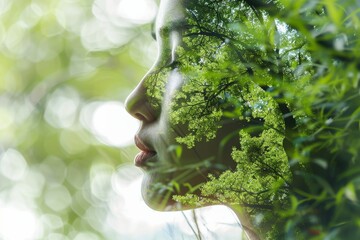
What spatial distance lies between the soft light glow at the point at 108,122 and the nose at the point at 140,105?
110 centimetres

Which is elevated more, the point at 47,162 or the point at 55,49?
the point at 55,49

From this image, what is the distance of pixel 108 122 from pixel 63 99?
0.43 m

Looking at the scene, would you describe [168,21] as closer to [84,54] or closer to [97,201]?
[97,201]

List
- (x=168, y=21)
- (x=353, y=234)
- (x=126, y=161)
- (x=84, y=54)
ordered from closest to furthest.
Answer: (x=353, y=234) → (x=168, y=21) → (x=126, y=161) → (x=84, y=54)

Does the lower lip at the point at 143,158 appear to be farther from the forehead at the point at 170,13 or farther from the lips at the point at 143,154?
the forehead at the point at 170,13

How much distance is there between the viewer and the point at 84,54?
250cm

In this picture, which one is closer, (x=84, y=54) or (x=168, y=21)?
(x=168, y=21)

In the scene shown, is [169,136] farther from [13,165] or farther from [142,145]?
[13,165]

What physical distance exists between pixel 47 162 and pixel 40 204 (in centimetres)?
22

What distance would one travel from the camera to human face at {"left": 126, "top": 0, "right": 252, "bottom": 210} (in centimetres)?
55

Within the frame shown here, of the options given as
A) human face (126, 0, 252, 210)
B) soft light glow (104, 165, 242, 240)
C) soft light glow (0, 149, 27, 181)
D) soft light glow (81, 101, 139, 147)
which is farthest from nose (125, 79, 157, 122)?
soft light glow (0, 149, 27, 181)

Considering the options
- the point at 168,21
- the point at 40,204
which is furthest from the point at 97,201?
the point at 168,21
